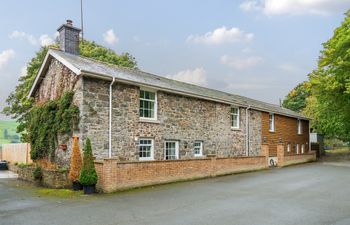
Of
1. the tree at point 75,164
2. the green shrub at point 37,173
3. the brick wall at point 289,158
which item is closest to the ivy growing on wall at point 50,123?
the green shrub at point 37,173

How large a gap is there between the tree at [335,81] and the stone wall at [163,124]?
21.3 feet

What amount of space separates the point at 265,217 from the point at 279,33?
12683mm

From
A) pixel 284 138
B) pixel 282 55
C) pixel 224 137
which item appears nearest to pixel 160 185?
pixel 224 137

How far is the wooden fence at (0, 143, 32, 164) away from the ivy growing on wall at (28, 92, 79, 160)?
4.95 meters

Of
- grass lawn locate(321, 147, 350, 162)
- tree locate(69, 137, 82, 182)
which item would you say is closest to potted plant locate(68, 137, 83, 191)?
tree locate(69, 137, 82, 182)

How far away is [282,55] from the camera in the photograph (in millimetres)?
20500

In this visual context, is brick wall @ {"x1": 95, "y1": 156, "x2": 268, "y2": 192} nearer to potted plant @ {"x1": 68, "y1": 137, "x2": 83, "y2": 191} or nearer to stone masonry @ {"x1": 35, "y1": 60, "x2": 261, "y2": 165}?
potted plant @ {"x1": 68, "y1": 137, "x2": 83, "y2": 191}

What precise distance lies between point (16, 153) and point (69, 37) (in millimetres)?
12360

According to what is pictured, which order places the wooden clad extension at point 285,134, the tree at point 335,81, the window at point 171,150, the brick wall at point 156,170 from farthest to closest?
the wooden clad extension at point 285,134 < the tree at point 335,81 < the window at point 171,150 < the brick wall at point 156,170

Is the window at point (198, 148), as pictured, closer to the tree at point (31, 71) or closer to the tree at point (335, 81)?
the tree at point (335, 81)

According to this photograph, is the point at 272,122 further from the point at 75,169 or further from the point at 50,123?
the point at 75,169

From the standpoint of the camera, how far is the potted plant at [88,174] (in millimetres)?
11935

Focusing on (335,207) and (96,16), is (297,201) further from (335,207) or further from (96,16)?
(96,16)

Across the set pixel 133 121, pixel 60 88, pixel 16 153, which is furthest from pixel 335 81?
pixel 16 153
